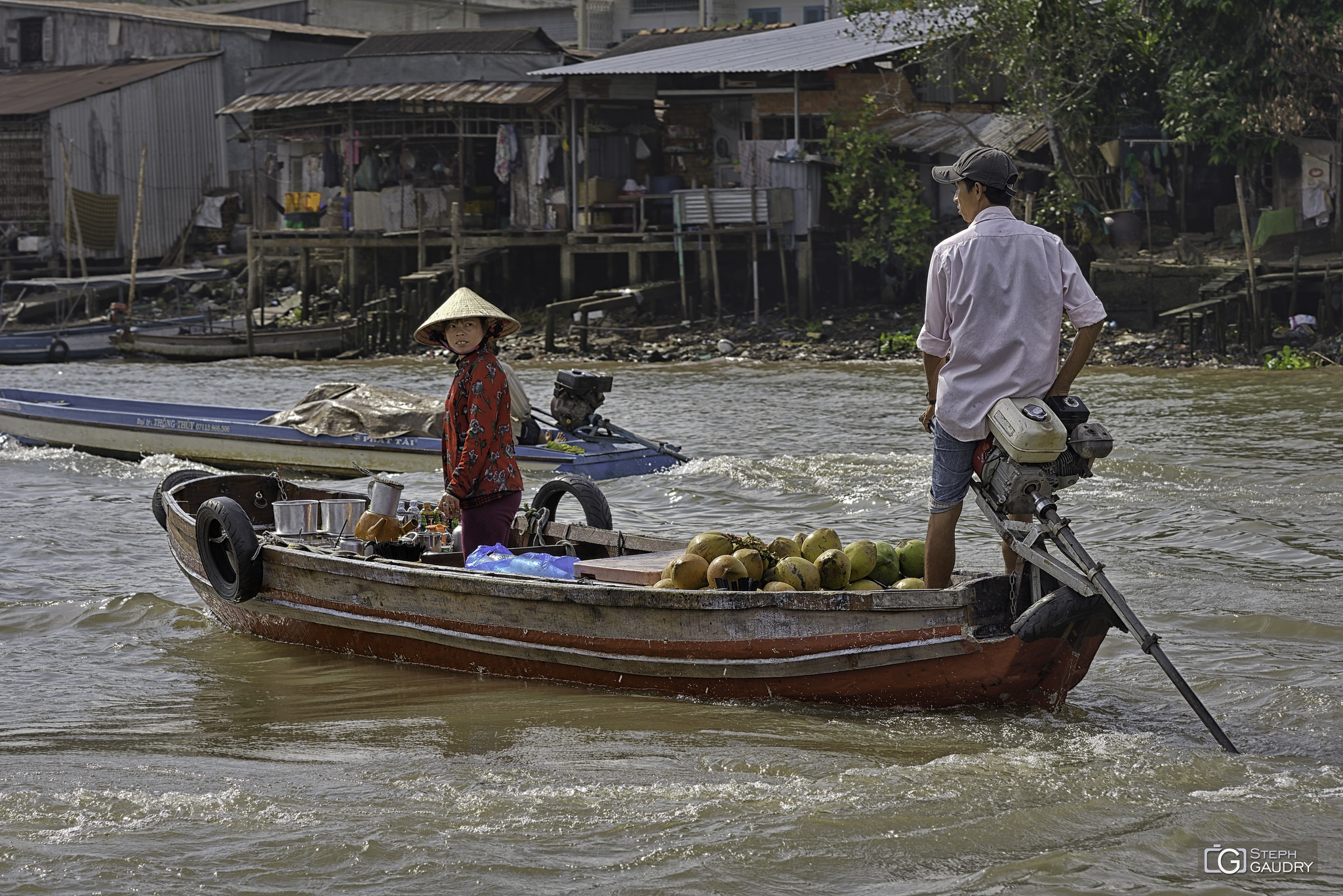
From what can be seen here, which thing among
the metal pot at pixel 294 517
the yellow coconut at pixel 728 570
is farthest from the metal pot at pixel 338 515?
the yellow coconut at pixel 728 570

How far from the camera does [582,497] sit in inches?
280

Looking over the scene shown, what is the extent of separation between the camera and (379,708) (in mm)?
5816

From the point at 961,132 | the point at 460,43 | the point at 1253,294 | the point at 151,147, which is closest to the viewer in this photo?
the point at 1253,294

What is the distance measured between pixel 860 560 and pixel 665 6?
32928 millimetres

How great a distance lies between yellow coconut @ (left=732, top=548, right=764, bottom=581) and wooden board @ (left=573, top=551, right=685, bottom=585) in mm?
A: 440

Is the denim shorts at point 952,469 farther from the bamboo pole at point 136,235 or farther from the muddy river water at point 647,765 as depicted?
the bamboo pole at point 136,235

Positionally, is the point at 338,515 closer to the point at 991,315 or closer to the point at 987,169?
the point at 991,315

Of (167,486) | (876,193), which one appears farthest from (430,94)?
(167,486)

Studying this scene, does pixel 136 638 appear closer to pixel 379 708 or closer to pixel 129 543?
pixel 379 708

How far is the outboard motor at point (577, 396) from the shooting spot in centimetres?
1144

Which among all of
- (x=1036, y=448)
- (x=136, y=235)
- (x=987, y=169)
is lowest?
(x=1036, y=448)

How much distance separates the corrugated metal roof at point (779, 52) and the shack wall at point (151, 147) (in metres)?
10.0

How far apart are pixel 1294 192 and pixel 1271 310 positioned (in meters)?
2.13

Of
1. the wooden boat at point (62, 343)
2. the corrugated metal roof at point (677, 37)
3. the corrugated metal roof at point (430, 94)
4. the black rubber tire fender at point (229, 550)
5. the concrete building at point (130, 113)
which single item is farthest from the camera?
the concrete building at point (130, 113)
